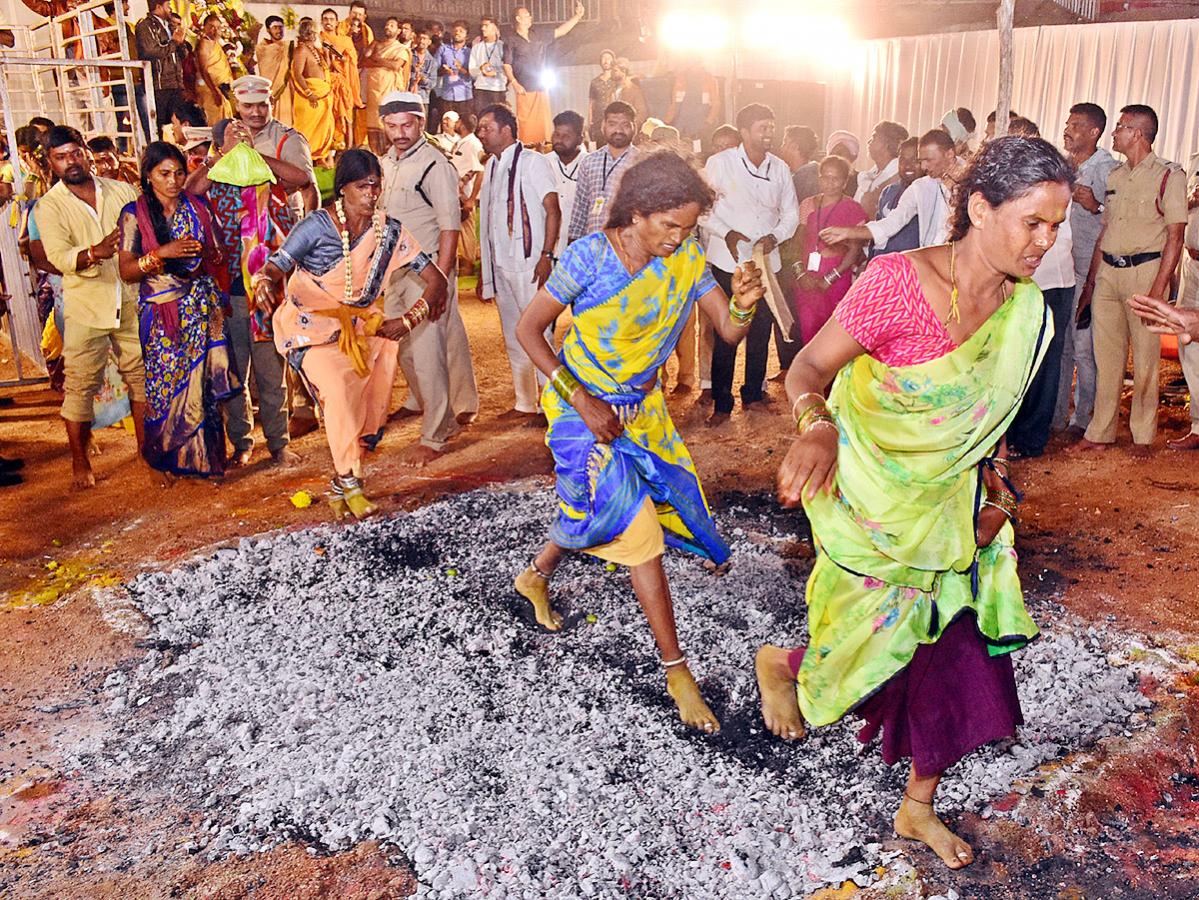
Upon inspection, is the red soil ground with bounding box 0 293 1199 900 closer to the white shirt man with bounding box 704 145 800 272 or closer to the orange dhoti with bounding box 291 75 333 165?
the white shirt man with bounding box 704 145 800 272

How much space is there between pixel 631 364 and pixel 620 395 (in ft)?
0.42

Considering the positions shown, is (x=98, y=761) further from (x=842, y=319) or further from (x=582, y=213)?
(x=582, y=213)

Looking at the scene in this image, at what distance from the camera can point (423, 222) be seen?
7.18 metres

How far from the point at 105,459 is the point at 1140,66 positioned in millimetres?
11754

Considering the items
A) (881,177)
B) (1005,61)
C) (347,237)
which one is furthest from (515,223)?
(1005,61)

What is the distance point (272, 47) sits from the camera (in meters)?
12.5

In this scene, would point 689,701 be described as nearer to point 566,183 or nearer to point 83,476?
point 83,476

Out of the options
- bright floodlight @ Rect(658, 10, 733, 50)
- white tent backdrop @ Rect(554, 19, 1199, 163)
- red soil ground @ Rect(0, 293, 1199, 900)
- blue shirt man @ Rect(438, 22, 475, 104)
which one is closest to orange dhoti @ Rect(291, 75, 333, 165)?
blue shirt man @ Rect(438, 22, 475, 104)

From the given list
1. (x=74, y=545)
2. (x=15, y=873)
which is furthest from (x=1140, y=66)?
(x=15, y=873)

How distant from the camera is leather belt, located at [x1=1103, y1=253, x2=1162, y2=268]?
6.79 m

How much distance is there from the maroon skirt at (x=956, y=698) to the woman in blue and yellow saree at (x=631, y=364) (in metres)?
0.95

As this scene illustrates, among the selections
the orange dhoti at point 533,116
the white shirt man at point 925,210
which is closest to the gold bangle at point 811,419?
the white shirt man at point 925,210

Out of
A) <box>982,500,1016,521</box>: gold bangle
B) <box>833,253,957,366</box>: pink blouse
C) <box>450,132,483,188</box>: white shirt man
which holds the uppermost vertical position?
<box>450,132,483,188</box>: white shirt man

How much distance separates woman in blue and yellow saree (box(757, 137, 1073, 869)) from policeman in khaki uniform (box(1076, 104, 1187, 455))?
4.50m
